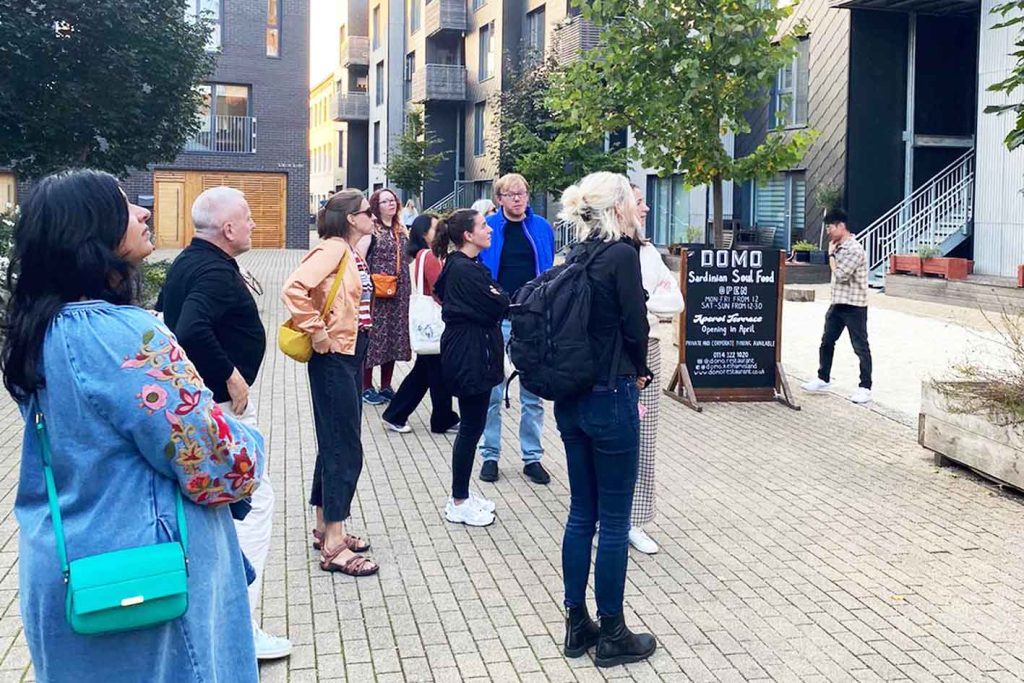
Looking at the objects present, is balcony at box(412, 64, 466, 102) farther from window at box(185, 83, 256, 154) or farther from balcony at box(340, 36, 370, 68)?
balcony at box(340, 36, 370, 68)

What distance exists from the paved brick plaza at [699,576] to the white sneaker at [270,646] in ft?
0.15

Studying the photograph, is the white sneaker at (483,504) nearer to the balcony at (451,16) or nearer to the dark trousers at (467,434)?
the dark trousers at (467,434)

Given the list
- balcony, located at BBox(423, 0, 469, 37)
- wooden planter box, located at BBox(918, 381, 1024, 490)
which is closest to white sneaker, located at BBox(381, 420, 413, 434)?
wooden planter box, located at BBox(918, 381, 1024, 490)

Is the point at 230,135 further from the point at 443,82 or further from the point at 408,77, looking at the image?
the point at 408,77

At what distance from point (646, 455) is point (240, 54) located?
34.1 metres

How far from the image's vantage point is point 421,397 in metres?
8.71

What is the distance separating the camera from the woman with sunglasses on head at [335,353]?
200 inches

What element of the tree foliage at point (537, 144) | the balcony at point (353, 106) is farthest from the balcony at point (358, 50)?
the tree foliage at point (537, 144)

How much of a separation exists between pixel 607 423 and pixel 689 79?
27.1 ft

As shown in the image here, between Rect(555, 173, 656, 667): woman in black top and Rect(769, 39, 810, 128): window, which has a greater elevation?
Rect(769, 39, 810, 128): window

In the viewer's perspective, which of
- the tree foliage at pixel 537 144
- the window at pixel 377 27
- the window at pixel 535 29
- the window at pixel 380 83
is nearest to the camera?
the tree foliage at pixel 537 144

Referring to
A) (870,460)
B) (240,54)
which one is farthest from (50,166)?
(240,54)

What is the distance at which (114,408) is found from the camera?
89.7 inches

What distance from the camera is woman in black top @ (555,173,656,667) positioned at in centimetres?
427
